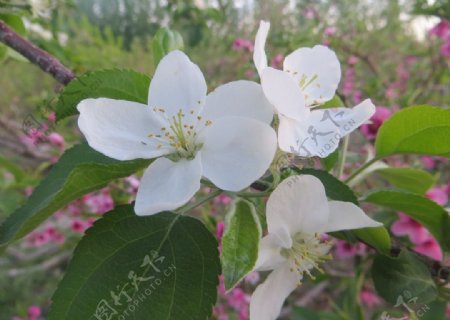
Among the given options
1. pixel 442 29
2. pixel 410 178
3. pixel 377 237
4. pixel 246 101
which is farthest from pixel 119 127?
pixel 442 29

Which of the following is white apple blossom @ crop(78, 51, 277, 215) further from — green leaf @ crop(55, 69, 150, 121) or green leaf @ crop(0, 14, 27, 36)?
green leaf @ crop(0, 14, 27, 36)

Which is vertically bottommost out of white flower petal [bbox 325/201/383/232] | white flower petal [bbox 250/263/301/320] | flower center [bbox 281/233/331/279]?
white flower petal [bbox 250/263/301/320]

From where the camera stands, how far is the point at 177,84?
24.2 inches

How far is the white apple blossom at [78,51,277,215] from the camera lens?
526mm

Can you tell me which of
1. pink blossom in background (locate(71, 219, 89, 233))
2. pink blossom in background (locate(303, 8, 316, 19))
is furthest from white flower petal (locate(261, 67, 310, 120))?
pink blossom in background (locate(303, 8, 316, 19))

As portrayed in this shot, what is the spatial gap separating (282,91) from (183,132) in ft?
0.54

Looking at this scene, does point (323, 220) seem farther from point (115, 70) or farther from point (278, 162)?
point (115, 70)

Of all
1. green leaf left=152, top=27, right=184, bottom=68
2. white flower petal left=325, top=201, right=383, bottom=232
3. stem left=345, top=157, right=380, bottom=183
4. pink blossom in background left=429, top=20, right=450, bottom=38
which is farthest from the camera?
pink blossom in background left=429, top=20, right=450, bottom=38

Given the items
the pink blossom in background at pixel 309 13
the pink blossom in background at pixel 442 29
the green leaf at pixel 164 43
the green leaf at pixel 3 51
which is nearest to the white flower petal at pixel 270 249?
the green leaf at pixel 164 43

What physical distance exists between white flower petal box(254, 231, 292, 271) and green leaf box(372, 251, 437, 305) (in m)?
0.20

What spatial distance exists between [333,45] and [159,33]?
1.49 m

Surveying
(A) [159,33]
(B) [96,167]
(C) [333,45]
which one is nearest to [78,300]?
(B) [96,167]

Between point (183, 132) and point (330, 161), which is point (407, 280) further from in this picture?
point (183, 132)

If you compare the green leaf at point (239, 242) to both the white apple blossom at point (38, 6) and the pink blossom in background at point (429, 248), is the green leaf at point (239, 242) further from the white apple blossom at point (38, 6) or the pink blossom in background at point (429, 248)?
the white apple blossom at point (38, 6)
